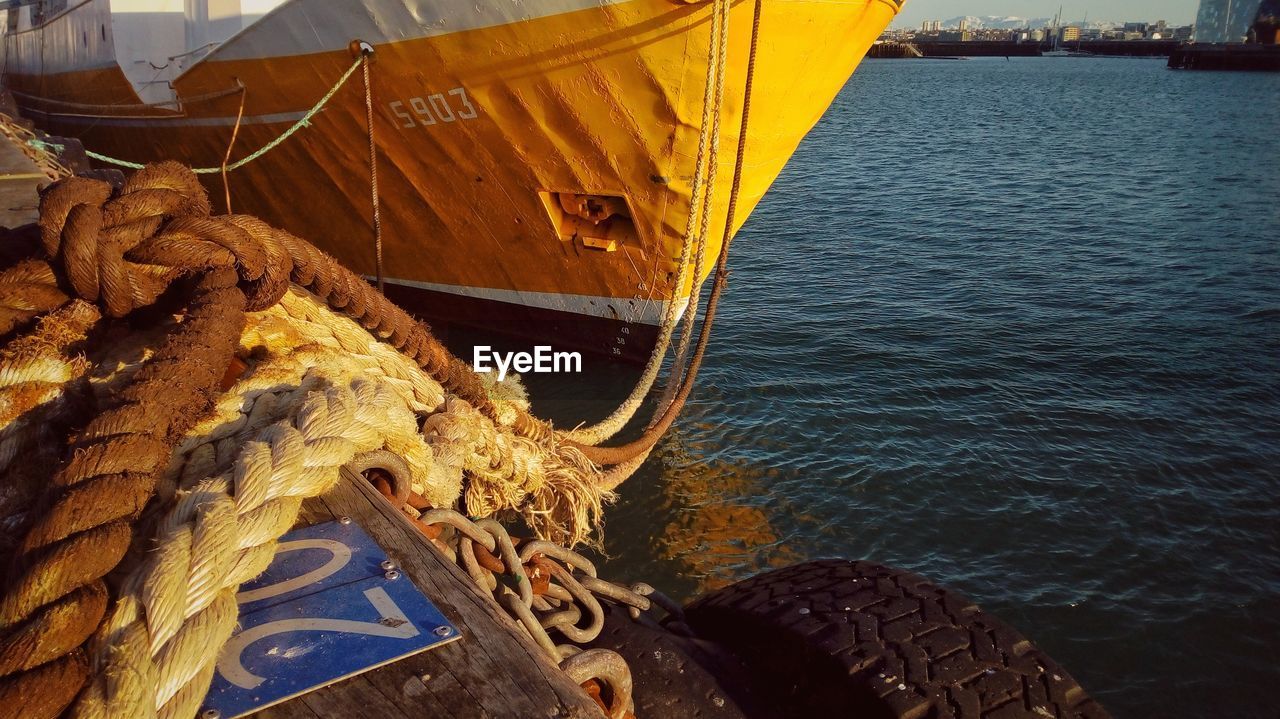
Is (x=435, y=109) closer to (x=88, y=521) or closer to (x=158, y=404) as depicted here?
(x=158, y=404)

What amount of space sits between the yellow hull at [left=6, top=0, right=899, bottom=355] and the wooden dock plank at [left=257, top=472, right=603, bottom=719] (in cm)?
573

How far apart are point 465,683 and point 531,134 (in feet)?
21.6

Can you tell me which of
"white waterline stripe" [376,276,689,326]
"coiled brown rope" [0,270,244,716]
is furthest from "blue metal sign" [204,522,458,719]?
"white waterline stripe" [376,276,689,326]

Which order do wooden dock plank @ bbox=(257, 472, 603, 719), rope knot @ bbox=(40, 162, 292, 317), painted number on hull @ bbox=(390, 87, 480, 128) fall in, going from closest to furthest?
wooden dock plank @ bbox=(257, 472, 603, 719) → rope knot @ bbox=(40, 162, 292, 317) → painted number on hull @ bbox=(390, 87, 480, 128)

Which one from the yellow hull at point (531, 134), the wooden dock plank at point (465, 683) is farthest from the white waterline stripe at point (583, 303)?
the wooden dock plank at point (465, 683)

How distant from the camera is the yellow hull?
708cm

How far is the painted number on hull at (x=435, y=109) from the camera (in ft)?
25.5

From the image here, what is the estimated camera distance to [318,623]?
1.75 m

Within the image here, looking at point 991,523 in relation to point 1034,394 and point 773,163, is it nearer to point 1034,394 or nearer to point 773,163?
point 1034,394

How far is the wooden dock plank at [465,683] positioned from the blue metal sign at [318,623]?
2 cm

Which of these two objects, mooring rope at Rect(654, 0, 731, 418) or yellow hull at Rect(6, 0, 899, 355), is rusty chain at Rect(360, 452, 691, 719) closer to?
mooring rope at Rect(654, 0, 731, 418)

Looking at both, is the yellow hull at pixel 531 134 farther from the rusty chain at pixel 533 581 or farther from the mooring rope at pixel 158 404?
the rusty chain at pixel 533 581

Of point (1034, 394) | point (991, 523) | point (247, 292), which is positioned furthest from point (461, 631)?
point (1034, 394)

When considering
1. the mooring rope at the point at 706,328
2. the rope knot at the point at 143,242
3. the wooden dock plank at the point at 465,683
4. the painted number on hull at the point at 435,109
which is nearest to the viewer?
the wooden dock plank at the point at 465,683
